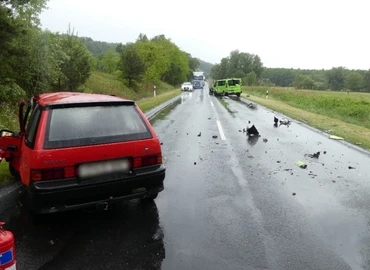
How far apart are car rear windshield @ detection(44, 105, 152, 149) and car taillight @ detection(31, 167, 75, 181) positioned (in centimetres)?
27

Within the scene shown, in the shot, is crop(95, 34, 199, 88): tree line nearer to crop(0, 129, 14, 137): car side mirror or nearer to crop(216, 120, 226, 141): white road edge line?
crop(216, 120, 226, 141): white road edge line

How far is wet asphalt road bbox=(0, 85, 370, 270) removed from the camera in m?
3.38

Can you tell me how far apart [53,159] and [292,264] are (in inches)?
112

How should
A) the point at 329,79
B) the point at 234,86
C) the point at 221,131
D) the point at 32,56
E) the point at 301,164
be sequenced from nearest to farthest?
the point at 301,164
the point at 221,131
the point at 32,56
the point at 234,86
the point at 329,79

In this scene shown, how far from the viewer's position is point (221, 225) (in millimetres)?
4219

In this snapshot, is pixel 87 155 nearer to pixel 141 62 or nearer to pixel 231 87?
pixel 141 62

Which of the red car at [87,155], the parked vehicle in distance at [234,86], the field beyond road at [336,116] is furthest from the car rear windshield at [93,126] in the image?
the parked vehicle in distance at [234,86]

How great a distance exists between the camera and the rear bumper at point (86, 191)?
357cm

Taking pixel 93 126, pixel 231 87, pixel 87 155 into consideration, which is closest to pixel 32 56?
pixel 93 126

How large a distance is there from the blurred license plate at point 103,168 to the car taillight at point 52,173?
13 cm

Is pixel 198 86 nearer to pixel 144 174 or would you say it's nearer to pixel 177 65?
pixel 177 65

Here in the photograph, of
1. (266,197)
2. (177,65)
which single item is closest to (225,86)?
(266,197)

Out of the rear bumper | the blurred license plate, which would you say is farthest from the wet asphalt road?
the blurred license plate

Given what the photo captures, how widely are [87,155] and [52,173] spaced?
43 centimetres
